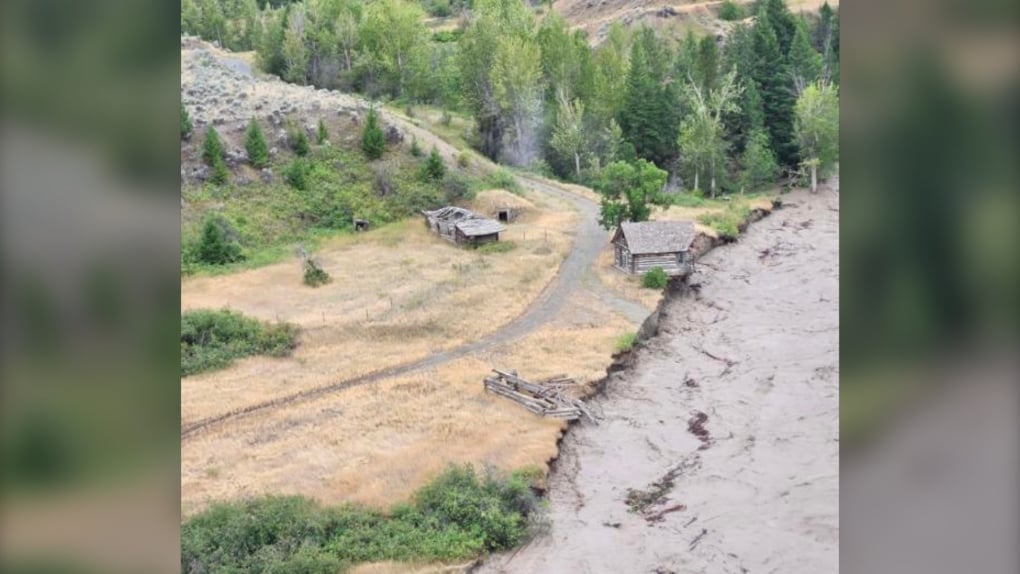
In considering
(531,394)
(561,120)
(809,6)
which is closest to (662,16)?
(809,6)

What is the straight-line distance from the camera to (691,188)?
13.3 meters

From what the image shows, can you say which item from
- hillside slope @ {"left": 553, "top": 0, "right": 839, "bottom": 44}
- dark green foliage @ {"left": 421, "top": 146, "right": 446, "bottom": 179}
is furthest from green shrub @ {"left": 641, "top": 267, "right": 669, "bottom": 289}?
hillside slope @ {"left": 553, "top": 0, "right": 839, "bottom": 44}

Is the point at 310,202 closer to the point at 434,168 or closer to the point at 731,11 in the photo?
the point at 434,168

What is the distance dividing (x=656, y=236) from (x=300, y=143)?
5.01 m

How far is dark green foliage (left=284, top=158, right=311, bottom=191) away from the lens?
460 inches

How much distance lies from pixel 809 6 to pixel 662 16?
10.3 feet

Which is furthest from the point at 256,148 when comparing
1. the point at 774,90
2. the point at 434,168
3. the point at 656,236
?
the point at 774,90

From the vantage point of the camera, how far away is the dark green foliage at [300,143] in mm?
12227

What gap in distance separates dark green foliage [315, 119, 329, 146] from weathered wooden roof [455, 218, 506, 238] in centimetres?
292

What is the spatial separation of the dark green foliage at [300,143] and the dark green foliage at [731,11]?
28.0 ft

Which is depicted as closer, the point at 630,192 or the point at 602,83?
the point at 630,192

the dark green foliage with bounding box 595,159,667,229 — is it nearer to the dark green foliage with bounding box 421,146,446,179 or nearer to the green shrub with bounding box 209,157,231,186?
the dark green foliage with bounding box 421,146,446,179

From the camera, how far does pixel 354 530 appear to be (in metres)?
5.92
